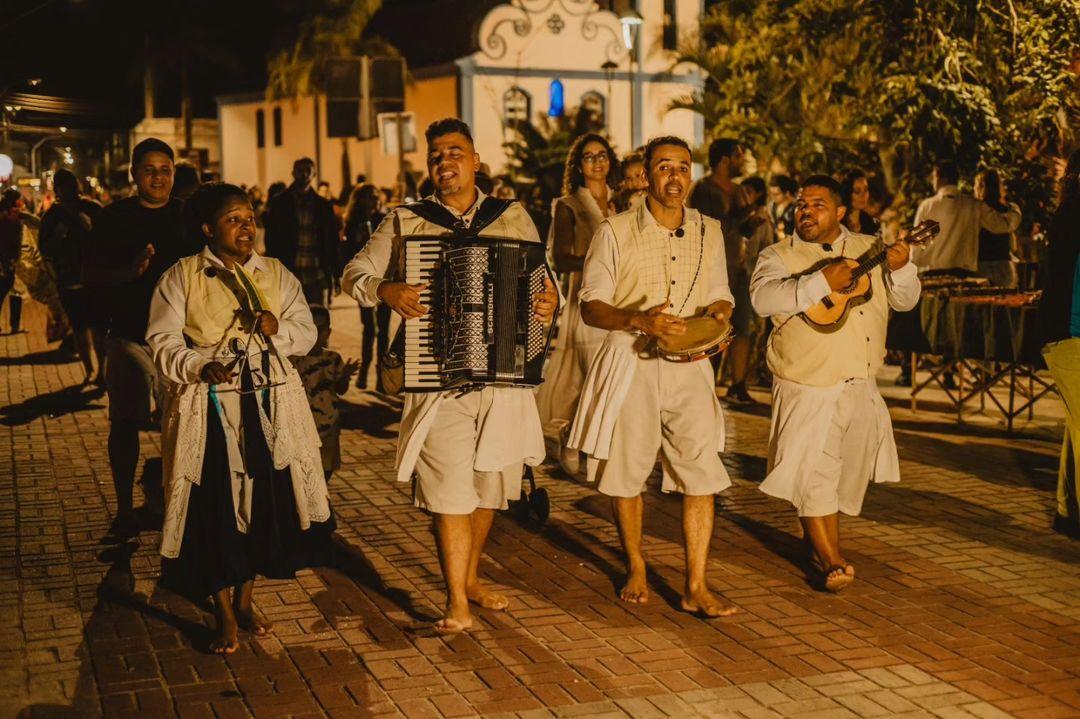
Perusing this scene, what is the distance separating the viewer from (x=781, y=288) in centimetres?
679

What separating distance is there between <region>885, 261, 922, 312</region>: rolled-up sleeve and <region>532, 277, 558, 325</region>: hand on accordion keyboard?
1.75 m

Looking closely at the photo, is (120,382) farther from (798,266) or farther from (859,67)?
(859,67)

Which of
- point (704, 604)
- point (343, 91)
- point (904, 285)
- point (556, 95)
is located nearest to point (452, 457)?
→ point (704, 604)

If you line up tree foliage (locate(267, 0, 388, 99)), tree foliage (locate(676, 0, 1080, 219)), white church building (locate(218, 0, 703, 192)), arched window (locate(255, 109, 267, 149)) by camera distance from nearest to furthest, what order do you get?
tree foliage (locate(676, 0, 1080, 219))
white church building (locate(218, 0, 703, 192))
tree foliage (locate(267, 0, 388, 99))
arched window (locate(255, 109, 267, 149))

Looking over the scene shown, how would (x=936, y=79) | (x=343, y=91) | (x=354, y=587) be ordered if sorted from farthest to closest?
(x=343, y=91) < (x=936, y=79) < (x=354, y=587)

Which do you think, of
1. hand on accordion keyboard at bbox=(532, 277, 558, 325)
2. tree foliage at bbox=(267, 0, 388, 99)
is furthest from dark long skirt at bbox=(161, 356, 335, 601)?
tree foliage at bbox=(267, 0, 388, 99)

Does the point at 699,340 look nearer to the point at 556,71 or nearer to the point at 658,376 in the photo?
the point at 658,376

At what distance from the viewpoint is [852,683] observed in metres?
5.80

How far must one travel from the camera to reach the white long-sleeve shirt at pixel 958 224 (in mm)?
12891

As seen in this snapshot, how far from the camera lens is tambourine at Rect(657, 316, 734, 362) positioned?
649 centimetres

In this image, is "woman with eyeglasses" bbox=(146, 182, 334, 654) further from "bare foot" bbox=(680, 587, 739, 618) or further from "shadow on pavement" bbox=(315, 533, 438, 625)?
"bare foot" bbox=(680, 587, 739, 618)

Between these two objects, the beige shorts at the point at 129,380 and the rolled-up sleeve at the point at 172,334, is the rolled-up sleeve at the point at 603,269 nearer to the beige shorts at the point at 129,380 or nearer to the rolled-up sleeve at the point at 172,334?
the rolled-up sleeve at the point at 172,334

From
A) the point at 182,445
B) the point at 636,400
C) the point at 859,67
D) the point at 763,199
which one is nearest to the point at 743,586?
the point at 636,400

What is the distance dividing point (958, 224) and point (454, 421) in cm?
795
